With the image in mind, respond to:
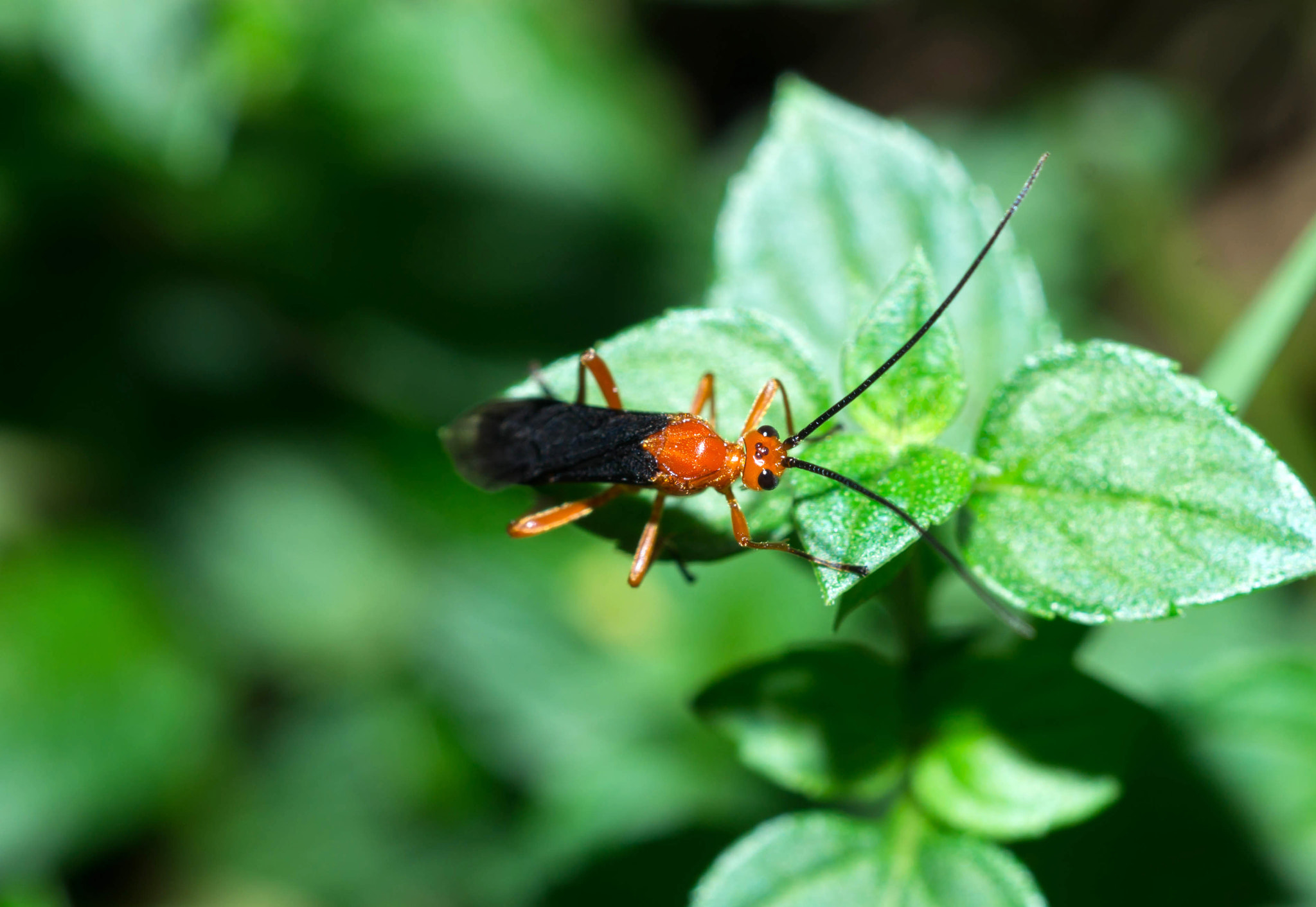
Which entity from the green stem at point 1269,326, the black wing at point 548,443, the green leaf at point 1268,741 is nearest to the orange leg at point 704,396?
the black wing at point 548,443

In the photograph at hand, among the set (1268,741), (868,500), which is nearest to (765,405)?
(868,500)

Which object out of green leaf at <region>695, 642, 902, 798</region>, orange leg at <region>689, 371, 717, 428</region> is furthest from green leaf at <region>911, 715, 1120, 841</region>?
orange leg at <region>689, 371, 717, 428</region>

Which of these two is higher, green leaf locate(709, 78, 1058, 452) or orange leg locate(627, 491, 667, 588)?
green leaf locate(709, 78, 1058, 452)

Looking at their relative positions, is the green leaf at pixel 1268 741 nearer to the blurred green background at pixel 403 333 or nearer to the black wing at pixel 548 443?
the blurred green background at pixel 403 333

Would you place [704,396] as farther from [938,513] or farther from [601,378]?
[938,513]

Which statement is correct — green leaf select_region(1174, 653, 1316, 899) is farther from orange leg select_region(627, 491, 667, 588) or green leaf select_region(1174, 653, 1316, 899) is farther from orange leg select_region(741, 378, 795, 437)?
orange leg select_region(627, 491, 667, 588)

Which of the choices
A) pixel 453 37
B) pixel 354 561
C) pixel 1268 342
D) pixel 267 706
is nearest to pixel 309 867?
pixel 267 706
